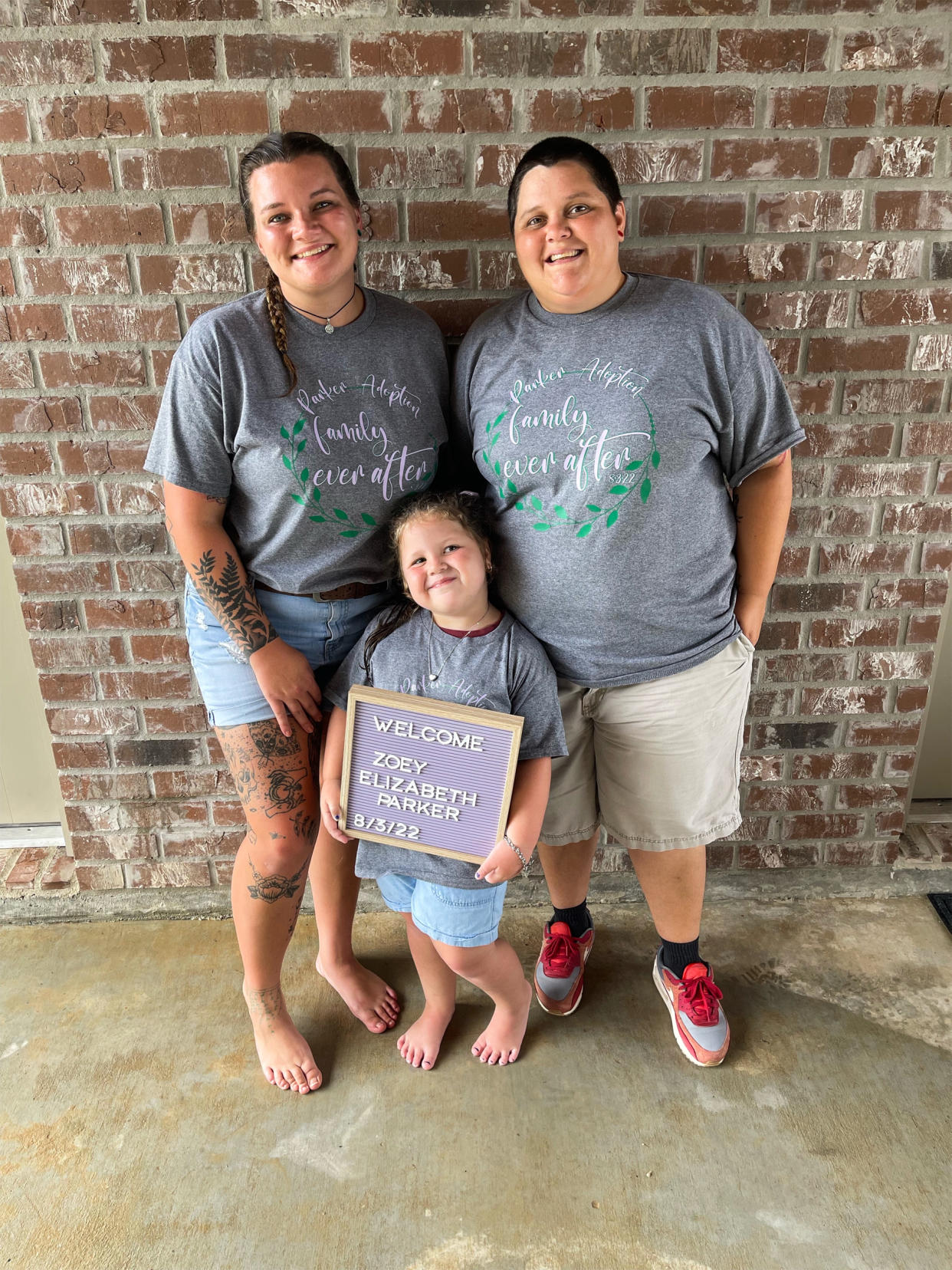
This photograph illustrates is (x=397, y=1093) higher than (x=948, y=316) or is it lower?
lower

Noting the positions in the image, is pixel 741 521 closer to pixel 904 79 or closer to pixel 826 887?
pixel 904 79

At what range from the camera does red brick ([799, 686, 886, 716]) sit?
2.16 m

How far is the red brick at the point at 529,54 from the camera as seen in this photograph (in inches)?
67.0

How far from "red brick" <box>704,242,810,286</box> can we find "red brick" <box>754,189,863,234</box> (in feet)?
0.10

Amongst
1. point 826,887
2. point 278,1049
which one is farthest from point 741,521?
point 278,1049

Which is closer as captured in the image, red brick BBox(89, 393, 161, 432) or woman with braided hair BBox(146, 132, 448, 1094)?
woman with braided hair BBox(146, 132, 448, 1094)

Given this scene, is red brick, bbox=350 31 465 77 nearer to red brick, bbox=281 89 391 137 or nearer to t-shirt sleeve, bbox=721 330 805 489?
red brick, bbox=281 89 391 137

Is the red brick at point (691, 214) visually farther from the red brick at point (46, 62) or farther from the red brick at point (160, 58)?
the red brick at point (46, 62)

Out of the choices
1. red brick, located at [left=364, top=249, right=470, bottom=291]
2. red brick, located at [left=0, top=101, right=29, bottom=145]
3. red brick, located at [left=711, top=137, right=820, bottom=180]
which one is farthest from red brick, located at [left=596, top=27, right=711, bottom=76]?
red brick, located at [left=0, top=101, right=29, bottom=145]

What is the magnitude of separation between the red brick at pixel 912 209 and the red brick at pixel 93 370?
1.52 m

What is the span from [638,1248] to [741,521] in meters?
1.26

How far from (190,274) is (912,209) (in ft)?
4.73

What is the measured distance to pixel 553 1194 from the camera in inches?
61.7

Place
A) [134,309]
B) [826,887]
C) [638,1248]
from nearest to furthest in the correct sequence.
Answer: [638,1248]
[134,309]
[826,887]
